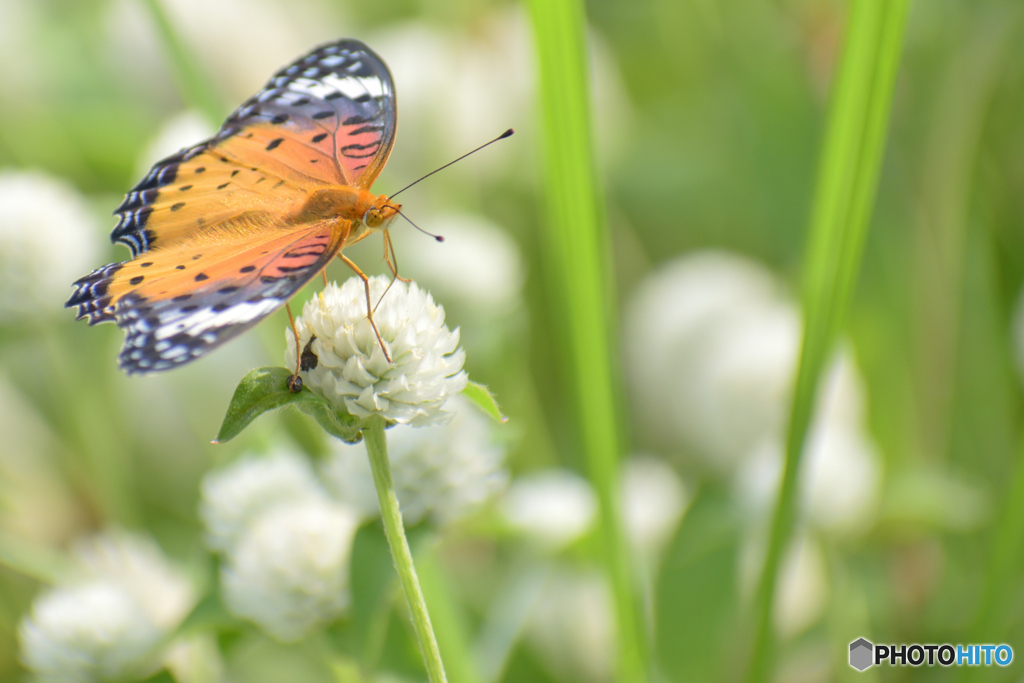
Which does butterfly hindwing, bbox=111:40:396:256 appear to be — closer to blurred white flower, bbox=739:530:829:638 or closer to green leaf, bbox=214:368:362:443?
green leaf, bbox=214:368:362:443

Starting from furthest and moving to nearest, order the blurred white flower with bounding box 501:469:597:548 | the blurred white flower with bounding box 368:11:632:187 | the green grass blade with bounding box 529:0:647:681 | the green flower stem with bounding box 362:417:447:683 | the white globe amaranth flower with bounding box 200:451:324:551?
the blurred white flower with bounding box 368:11:632:187
the blurred white flower with bounding box 501:469:597:548
the white globe amaranth flower with bounding box 200:451:324:551
the green grass blade with bounding box 529:0:647:681
the green flower stem with bounding box 362:417:447:683

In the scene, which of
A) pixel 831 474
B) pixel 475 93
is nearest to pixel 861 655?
pixel 831 474

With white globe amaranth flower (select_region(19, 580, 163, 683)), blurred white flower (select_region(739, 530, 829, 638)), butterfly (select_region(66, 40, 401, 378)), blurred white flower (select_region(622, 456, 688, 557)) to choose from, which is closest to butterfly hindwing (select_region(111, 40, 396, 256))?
butterfly (select_region(66, 40, 401, 378))

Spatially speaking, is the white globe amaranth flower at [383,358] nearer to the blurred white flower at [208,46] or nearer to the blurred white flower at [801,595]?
the blurred white flower at [801,595]

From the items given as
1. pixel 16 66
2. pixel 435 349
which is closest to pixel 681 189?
pixel 435 349

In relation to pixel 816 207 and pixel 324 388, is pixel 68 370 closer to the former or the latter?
pixel 324 388
